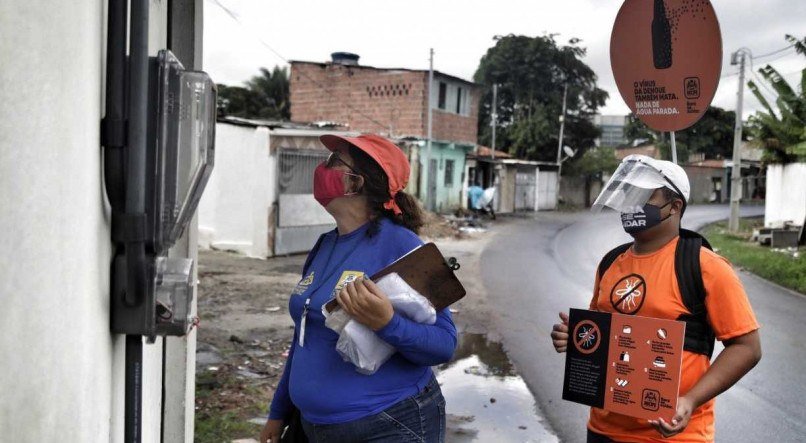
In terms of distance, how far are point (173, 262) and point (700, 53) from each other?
2340 millimetres

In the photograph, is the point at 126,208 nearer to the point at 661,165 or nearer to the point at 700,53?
the point at 661,165

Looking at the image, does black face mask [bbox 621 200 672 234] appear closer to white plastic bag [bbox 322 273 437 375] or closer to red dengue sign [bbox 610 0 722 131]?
red dengue sign [bbox 610 0 722 131]

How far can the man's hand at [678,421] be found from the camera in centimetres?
237

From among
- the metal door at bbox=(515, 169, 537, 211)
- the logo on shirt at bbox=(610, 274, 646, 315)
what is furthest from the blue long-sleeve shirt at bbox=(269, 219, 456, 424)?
the metal door at bbox=(515, 169, 537, 211)

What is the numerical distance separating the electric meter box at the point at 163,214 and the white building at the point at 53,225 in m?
0.07

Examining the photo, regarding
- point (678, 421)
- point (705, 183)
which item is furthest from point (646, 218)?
point (705, 183)

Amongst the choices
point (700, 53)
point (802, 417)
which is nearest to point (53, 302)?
point (700, 53)

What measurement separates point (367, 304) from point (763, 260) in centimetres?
1625

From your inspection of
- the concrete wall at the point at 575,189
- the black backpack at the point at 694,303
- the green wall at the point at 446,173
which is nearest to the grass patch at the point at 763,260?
the green wall at the point at 446,173

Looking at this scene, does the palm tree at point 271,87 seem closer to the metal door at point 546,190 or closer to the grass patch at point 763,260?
the metal door at point 546,190

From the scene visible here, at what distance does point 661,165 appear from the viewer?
271 centimetres

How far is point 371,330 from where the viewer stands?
7.50ft

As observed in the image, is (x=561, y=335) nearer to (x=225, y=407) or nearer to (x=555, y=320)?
(x=225, y=407)

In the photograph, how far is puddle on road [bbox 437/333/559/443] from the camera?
5.45 metres
